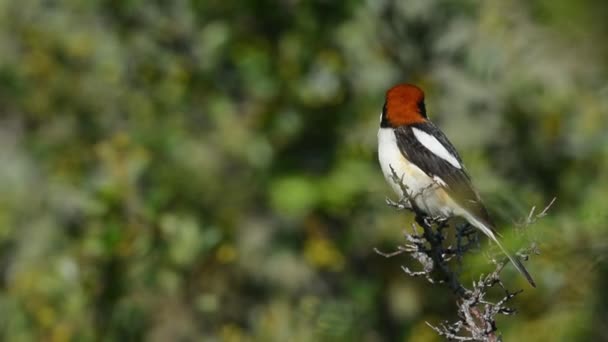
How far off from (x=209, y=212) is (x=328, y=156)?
865 mm

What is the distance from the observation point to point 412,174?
3312mm

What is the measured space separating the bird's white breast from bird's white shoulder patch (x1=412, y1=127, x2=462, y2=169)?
83 mm

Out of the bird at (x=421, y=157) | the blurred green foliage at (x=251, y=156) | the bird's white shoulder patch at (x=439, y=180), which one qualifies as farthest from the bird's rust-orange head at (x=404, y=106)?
the blurred green foliage at (x=251, y=156)

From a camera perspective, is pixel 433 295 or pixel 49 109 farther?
pixel 49 109

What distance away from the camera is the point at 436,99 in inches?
236

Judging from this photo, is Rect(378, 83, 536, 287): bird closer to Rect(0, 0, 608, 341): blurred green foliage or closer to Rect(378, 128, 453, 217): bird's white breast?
Rect(378, 128, 453, 217): bird's white breast

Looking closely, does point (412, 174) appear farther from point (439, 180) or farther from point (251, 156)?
point (251, 156)

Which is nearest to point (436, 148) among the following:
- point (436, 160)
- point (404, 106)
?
point (436, 160)

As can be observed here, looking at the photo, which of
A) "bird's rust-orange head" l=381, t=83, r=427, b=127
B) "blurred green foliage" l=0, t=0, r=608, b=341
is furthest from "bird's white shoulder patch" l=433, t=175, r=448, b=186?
"blurred green foliage" l=0, t=0, r=608, b=341

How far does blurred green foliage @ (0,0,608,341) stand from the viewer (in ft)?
17.2

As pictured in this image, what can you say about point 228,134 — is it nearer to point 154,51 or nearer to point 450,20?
point 154,51

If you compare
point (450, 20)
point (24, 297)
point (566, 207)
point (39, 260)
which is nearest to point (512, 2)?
point (450, 20)

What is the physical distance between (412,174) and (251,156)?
2.99m

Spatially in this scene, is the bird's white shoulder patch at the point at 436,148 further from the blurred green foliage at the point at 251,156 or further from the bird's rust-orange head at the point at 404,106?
the blurred green foliage at the point at 251,156
